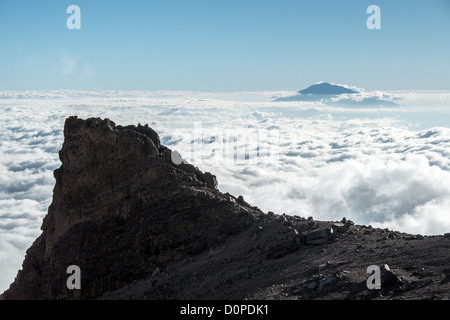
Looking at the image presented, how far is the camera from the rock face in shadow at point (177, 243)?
18062 mm

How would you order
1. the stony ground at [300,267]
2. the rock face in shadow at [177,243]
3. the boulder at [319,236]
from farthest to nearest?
1. the boulder at [319,236]
2. the rock face in shadow at [177,243]
3. the stony ground at [300,267]

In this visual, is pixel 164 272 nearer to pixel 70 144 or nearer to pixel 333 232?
pixel 333 232

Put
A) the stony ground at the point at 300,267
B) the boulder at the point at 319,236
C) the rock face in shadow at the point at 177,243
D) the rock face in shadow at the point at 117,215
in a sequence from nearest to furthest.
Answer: the stony ground at the point at 300,267, the rock face in shadow at the point at 177,243, the boulder at the point at 319,236, the rock face in shadow at the point at 117,215

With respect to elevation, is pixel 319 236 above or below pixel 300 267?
above

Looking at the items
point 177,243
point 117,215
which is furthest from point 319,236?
point 117,215

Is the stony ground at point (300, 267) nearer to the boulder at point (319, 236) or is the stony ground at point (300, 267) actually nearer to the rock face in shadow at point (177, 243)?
the rock face in shadow at point (177, 243)

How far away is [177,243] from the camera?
94.0 ft

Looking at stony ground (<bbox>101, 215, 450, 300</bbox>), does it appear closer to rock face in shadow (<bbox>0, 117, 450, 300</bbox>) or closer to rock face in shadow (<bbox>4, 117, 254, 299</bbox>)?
rock face in shadow (<bbox>0, 117, 450, 300</bbox>)

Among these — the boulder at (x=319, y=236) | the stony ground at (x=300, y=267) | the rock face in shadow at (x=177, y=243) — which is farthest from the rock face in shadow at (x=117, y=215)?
the boulder at (x=319, y=236)

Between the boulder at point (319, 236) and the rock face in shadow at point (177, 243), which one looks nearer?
the rock face in shadow at point (177, 243)

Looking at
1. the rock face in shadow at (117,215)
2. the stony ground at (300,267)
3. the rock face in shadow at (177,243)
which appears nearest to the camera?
the stony ground at (300,267)

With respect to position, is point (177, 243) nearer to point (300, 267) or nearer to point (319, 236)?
point (319, 236)

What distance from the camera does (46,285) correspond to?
31.7 meters
